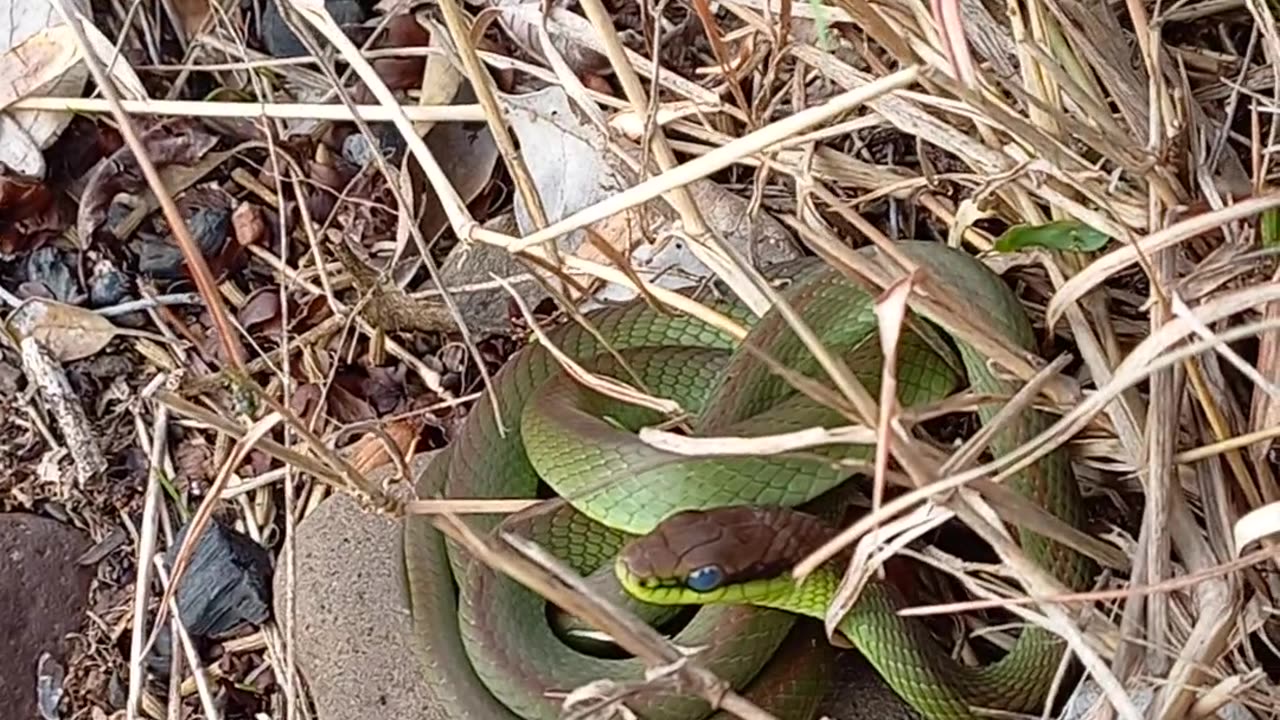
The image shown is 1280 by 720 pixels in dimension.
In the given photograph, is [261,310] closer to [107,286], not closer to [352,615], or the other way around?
[107,286]

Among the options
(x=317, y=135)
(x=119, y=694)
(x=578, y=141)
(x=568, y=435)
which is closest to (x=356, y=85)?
(x=317, y=135)

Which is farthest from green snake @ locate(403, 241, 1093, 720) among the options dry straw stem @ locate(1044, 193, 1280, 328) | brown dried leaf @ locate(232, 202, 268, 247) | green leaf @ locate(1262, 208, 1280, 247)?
brown dried leaf @ locate(232, 202, 268, 247)

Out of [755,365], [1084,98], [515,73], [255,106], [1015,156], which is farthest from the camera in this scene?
[515,73]

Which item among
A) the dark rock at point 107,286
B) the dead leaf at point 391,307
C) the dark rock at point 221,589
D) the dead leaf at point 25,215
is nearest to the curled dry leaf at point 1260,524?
the dead leaf at point 391,307

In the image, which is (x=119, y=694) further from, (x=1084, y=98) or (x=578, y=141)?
(x=1084, y=98)

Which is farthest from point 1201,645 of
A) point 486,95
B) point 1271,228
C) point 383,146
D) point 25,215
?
point 25,215

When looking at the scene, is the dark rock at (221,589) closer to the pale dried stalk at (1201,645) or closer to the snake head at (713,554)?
the snake head at (713,554)
